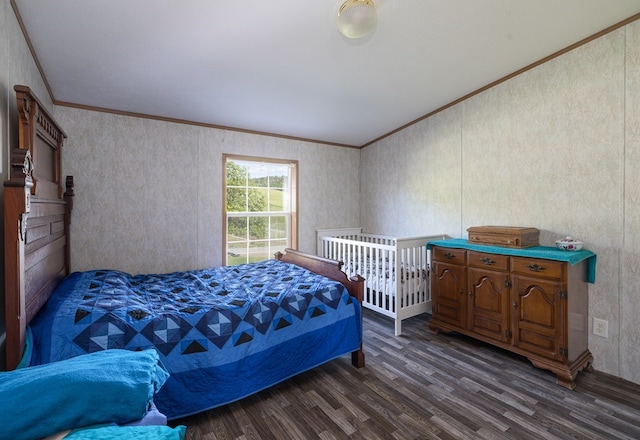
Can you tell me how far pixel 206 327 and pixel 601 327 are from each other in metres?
2.99

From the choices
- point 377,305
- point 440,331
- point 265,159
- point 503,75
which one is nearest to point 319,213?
point 265,159

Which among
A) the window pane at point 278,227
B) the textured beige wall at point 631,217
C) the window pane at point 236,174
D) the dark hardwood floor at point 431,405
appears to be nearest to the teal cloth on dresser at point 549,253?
the textured beige wall at point 631,217

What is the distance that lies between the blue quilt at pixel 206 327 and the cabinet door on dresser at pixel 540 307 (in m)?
1.31

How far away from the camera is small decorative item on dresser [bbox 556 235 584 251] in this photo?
2.38 m

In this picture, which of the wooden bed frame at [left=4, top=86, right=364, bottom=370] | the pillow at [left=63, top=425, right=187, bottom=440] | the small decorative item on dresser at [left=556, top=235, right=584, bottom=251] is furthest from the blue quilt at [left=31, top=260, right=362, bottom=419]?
the small decorative item on dresser at [left=556, top=235, right=584, bottom=251]

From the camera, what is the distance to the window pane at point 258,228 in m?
3.75

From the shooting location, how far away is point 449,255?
2.93m

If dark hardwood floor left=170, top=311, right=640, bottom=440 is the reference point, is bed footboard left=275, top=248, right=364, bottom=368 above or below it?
above

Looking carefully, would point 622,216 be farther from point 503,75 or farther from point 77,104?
point 77,104

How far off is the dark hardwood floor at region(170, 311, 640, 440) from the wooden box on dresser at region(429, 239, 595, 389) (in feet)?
0.59

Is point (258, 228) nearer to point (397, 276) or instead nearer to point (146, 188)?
point (146, 188)

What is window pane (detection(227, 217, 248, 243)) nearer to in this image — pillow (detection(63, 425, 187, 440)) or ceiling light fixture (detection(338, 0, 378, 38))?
ceiling light fixture (detection(338, 0, 378, 38))

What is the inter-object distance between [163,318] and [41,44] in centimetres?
191

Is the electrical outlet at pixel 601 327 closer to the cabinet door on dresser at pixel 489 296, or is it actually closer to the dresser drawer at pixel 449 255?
the cabinet door on dresser at pixel 489 296
